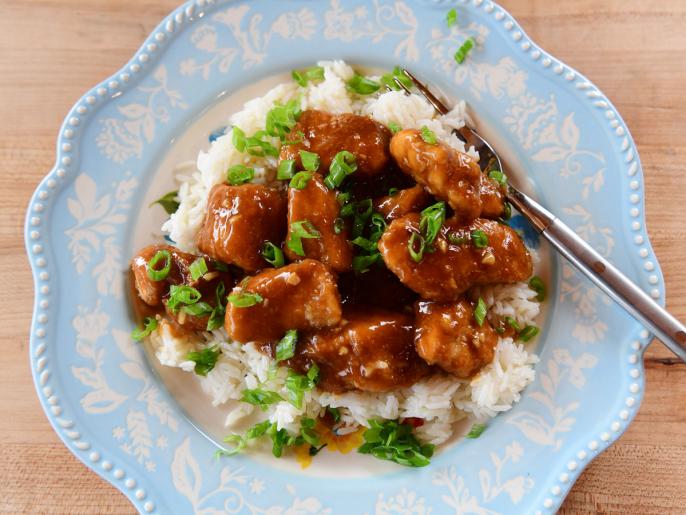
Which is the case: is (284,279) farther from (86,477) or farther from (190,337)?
(86,477)

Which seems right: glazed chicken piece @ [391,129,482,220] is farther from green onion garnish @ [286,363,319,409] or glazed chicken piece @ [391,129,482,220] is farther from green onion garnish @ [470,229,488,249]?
green onion garnish @ [286,363,319,409]

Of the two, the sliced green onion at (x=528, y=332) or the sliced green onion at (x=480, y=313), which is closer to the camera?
the sliced green onion at (x=480, y=313)

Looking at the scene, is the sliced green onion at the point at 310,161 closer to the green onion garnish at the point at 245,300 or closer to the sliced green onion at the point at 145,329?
the green onion garnish at the point at 245,300

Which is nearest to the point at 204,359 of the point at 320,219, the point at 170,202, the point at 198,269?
the point at 198,269

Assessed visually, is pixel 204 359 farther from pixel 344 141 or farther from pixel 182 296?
pixel 344 141

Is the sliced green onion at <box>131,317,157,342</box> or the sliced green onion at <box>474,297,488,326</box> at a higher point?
the sliced green onion at <box>474,297,488,326</box>

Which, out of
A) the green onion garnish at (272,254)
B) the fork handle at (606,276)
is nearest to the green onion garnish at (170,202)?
the green onion garnish at (272,254)

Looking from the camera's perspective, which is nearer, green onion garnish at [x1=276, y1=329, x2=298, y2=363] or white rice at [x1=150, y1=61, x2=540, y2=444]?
green onion garnish at [x1=276, y1=329, x2=298, y2=363]

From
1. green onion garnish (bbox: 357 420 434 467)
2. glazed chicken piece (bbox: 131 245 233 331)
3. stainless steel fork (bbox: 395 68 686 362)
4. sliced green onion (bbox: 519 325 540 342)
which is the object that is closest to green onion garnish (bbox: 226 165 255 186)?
glazed chicken piece (bbox: 131 245 233 331)
